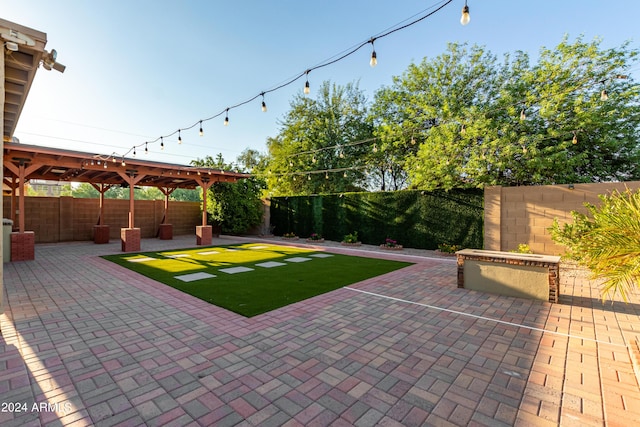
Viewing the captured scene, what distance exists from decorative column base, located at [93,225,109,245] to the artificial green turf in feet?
14.3

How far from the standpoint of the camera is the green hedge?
31.6 feet

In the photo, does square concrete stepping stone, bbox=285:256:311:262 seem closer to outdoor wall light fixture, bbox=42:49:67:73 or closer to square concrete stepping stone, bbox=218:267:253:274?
square concrete stepping stone, bbox=218:267:253:274

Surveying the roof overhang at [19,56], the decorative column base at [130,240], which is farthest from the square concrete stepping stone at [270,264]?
the decorative column base at [130,240]

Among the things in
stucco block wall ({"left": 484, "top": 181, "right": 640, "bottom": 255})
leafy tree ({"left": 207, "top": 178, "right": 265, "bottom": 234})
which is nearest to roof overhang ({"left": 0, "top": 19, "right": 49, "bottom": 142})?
leafy tree ({"left": 207, "top": 178, "right": 265, "bottom": 234})

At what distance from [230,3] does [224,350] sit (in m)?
9.30

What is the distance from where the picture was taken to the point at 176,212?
625 inches

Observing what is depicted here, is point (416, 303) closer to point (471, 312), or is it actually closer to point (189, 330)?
point (471, 312)

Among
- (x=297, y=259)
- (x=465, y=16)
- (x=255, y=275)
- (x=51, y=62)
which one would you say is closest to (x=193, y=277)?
(x=255, y=275)

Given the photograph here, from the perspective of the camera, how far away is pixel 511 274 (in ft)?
16.0

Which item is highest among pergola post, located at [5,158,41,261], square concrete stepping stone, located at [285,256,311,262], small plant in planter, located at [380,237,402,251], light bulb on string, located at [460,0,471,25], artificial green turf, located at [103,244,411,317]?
light bulb on string, located at [460,0,471,25]

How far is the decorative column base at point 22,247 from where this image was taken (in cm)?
798

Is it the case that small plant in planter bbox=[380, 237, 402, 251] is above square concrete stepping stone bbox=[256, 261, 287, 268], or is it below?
above

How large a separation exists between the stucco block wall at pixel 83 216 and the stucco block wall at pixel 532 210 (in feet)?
50.2

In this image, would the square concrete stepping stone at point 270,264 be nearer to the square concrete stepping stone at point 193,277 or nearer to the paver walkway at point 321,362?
the square concrete stepping stone at point 193,277
